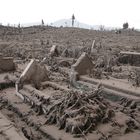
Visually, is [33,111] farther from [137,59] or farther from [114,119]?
[137,59]

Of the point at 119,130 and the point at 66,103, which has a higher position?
the point at 66,103

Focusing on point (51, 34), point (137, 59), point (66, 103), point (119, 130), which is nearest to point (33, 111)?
point (66, 103)

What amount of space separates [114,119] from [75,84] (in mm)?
4717

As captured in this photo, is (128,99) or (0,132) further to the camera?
(128,99)

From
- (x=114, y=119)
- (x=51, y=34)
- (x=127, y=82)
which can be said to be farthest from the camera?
(x=51, y=34)

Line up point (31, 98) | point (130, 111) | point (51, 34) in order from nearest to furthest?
point (130, 111) < point (31, 98) < point (51, 34)

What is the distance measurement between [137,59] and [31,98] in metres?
10.3

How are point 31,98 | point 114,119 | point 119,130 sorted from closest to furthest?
point 119,130, point 114,119, point 31,98

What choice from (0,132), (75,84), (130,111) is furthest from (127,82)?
(0,132)

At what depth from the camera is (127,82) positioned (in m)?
13.0

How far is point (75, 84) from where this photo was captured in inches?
527

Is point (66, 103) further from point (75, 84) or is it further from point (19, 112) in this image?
point (75, 84)

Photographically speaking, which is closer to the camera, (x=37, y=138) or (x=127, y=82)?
(x=37, y=138)

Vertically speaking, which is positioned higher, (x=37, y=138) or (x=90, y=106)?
(x=90, y=106)
